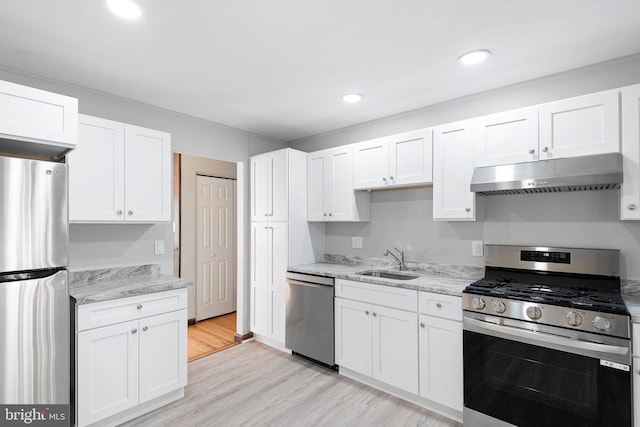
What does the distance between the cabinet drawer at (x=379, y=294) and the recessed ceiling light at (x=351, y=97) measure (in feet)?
5.37

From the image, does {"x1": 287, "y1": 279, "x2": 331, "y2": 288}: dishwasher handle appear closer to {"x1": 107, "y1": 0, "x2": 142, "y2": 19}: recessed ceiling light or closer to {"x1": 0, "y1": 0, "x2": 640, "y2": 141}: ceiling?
{"x1": 0, "y1": 0, "x2": 640, "y2": 141}: ceiling

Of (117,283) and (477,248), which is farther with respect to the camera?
(477,248)

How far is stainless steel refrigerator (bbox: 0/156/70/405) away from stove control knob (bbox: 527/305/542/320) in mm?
2781

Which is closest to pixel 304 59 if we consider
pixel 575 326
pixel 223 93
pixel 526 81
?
pixel 223 93

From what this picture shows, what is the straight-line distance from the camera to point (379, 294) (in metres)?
2.73

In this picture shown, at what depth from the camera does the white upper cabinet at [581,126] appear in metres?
2.02

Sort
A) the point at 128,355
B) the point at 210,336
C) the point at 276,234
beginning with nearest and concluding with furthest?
the point at 128,355 → the point at 276,234 → the point at 210,336

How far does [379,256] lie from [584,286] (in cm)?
171

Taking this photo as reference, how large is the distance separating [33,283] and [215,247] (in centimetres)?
291

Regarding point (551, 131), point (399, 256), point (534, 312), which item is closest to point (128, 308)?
point (399, 256)

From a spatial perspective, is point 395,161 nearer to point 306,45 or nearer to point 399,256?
point 399,256

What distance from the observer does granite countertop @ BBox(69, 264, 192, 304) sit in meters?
2.22

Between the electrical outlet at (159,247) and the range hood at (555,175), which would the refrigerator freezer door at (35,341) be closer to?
the electrical outlet at (159,247)

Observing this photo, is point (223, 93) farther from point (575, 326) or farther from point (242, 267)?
point (575, 326)
